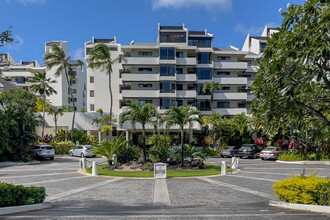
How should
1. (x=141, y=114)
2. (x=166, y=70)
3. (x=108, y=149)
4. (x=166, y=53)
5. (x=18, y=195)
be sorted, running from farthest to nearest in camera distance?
(x=166, y=53), (x=166, y=70), (x=141, y=114), (x=108, y=149), (x=18, y=195)

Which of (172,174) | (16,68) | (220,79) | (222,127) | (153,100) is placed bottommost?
(172,174)

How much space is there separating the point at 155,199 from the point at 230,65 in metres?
38.9

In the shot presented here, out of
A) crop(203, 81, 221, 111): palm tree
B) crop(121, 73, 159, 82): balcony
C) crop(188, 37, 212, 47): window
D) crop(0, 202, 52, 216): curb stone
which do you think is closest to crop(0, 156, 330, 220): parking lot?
crop(0, 202, 52, 216): curb stone

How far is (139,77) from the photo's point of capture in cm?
4331

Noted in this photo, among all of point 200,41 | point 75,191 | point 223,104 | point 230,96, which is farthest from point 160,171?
point 200,41

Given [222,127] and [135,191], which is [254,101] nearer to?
[135,191]

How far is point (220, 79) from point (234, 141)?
1184 centimetres

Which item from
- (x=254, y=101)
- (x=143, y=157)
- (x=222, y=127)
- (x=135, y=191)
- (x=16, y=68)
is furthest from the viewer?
(x=16, y=68)

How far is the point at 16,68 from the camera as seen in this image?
6988cm

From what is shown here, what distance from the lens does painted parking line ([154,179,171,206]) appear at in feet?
33.3

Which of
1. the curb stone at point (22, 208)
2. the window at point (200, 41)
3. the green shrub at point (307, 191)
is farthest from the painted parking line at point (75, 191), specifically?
the window at point (200, 41)

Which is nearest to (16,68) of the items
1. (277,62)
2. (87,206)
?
(87,206)

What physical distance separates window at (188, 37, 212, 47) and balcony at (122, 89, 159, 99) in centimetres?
1133

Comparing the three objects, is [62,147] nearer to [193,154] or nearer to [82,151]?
[82,151]
